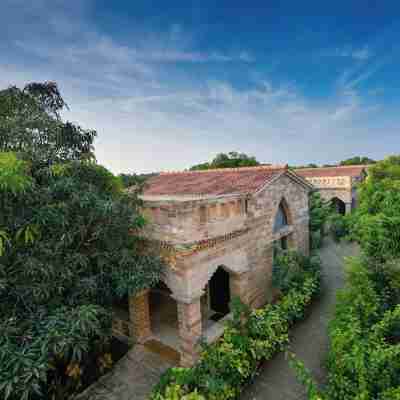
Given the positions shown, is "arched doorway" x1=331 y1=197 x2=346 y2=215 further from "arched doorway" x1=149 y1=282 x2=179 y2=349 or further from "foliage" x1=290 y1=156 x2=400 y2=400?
"arched doorway" x1=149 y1=282 x2=179 y2=349

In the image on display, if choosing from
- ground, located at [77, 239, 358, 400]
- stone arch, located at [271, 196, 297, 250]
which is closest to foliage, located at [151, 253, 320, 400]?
ground, located at [77, 239, 358, 400]

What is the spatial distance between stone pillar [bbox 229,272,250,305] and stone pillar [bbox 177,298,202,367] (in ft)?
6.86

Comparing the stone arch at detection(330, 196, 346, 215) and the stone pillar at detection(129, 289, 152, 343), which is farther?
the stone arch at detection(330, 196, 346, 215)

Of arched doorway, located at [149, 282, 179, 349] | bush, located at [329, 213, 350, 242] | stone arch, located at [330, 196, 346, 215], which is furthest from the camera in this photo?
stone arch, located at [330, 196, 346, 215]

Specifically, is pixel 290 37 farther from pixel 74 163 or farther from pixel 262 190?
pixel 74 163

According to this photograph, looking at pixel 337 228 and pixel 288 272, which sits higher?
pixel 288 272

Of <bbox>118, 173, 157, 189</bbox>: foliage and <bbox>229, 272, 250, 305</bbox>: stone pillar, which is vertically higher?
<bbox>118, 173, 157, 189</bbox>: foliage

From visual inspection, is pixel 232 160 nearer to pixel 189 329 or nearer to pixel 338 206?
pixel 338 206

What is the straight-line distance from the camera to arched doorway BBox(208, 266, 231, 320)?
8984 mm

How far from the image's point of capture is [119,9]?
7.16 metres

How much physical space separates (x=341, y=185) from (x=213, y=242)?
21042mm

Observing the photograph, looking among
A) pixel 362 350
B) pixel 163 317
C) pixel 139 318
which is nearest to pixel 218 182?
pixel 163 317

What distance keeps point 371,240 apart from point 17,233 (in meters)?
9.23

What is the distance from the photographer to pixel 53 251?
4.16 m
